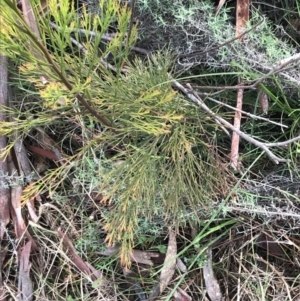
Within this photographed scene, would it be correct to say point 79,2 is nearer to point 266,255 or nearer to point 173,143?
point 173,143

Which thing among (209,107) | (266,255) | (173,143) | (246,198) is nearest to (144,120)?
(173,143)

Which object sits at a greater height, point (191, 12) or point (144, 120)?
point (191, 12)

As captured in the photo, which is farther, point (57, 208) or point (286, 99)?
point (57, 208)

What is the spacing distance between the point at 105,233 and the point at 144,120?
39 cm

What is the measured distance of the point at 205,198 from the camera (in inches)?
43.1

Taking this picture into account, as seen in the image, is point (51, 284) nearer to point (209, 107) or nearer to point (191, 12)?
point (209, 107)

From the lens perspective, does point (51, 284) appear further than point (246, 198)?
Yes

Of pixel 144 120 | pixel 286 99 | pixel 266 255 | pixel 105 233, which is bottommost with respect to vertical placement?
pixel 266 255

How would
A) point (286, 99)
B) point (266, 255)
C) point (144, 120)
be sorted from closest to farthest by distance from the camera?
1. point (144, 120)
2. point (286, 99)
3. point (266, 255)

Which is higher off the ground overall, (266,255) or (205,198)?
(205,198)

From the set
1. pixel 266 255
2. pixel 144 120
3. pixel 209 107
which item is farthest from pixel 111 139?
pixel 266 255

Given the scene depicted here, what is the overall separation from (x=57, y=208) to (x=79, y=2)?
53cm

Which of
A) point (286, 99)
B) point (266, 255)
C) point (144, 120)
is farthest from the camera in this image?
point (266, 255)

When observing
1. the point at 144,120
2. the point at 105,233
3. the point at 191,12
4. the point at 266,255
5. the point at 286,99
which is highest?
the point at 191,12
